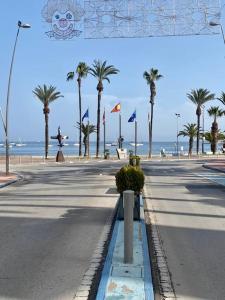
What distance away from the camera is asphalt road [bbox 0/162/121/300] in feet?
21.0

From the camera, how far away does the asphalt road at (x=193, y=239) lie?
21.4 ft

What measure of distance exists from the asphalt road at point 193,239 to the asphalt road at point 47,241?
4.47 feet

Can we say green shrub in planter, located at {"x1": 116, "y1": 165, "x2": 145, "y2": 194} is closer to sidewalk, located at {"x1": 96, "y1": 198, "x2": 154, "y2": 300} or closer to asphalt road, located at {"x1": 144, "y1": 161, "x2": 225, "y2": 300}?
asphalt road, located at {"x1": 144, "y1": 161, "x2": 225, "y2": 300}

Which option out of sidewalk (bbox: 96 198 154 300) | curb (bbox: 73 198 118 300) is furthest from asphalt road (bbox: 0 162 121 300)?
sidewalk (bbox: 96 198 154 300)

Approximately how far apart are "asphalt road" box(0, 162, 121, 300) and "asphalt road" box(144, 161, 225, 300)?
136cm

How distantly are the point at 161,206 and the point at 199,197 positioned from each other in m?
3.25

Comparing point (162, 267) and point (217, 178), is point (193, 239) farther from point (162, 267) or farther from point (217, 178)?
point (217, 178)

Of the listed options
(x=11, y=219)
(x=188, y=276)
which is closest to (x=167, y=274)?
(x=188, y=276)

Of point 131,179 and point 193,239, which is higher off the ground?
point 131,179

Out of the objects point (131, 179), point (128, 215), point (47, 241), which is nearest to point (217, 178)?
point (131, 179)

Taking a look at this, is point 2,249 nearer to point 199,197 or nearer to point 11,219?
point 11,219

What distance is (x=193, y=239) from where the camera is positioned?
32.0 feet

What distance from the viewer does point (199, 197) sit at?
58.7ft

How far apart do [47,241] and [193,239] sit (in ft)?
9.17
